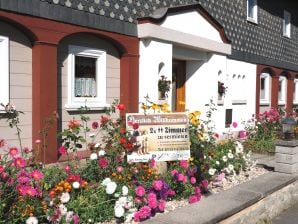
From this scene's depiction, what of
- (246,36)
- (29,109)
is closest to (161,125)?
(29,109)

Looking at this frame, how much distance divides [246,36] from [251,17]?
1204mm

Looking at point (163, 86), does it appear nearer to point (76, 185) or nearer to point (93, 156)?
point (93, 156)

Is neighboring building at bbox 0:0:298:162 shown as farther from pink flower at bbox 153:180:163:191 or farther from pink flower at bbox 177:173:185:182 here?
pink flower at bbox 153:180:163:191

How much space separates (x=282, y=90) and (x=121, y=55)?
10.7 metres

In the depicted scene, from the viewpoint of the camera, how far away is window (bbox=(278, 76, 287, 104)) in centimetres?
1822

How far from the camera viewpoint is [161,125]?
554 cm

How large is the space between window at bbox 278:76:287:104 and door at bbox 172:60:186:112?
6.94 metres

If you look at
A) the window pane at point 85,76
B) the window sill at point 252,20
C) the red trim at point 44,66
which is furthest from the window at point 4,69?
the window sill at point 252,20

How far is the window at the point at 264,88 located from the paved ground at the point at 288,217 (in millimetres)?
10495

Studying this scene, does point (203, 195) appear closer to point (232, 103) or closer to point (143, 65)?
point (143, 65)

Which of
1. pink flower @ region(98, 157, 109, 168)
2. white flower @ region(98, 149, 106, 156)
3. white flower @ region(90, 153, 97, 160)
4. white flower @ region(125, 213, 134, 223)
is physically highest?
white flower @ region(98, 149, 106, 156)

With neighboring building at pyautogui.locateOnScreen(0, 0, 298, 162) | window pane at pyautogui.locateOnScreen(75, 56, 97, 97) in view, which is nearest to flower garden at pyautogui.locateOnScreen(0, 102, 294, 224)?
neighboring building at pyautogui.locateOnScreen(0, 0, 298, 162)

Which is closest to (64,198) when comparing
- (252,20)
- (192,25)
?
(192,25)

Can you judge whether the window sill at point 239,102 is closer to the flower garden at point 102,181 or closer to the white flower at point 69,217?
the flower garden at point 102,181
